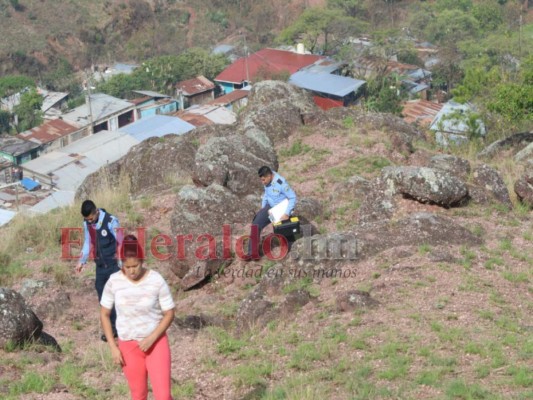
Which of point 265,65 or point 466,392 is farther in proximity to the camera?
point 265,65

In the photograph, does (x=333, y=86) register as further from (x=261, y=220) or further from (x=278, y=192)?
(x=278, y=192)

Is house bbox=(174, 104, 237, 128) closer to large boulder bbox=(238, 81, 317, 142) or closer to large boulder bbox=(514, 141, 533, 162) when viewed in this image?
large boulder bbox=(238, 81, 317, 142)

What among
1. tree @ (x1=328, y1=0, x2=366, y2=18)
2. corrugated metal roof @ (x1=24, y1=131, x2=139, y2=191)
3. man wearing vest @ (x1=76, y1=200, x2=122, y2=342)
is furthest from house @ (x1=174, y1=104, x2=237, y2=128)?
man wearing vest @ (x1=76, y1=200, x2=122, y2=342)

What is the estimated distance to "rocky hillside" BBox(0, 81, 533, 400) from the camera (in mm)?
6527

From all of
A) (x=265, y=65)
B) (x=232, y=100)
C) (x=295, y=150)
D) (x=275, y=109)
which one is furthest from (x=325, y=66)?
(x=295, y=150)

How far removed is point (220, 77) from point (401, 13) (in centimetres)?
2238

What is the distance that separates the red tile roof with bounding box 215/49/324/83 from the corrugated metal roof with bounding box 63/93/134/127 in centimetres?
798

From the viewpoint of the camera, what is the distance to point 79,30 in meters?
63.8

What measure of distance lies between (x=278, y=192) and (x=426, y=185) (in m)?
2.59

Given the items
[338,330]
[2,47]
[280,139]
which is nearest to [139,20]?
[2,47]

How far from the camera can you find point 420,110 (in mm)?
41281

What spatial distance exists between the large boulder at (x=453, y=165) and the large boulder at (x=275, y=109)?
3.67 m

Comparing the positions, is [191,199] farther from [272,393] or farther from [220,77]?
[220,77]

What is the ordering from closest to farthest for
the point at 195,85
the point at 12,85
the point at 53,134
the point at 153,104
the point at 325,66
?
the point at 53,134 < the point at 153,104 < the point at 12,85 < the point at 325,66 < the point at 195,85
